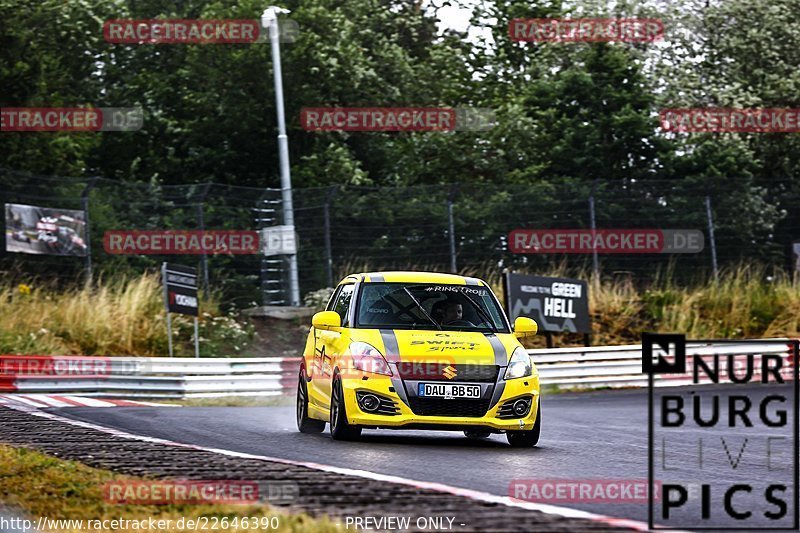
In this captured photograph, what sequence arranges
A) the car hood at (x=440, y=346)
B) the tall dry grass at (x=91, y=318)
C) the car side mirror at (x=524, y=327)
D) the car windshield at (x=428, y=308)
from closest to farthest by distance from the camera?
the car hood at (x=440, y=346), the car windshield at (x=428, y=308), the car side mirror at (x=524, y=327), the tall dry grass at (x=91, y=318)

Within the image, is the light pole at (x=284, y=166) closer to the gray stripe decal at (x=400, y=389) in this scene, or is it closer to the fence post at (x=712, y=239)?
the fence post at (x=712, y=239)

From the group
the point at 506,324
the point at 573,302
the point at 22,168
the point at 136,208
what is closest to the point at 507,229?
the point at 573,302

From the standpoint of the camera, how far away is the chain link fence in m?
26.7

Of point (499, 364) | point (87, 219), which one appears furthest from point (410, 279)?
point (87, 219)

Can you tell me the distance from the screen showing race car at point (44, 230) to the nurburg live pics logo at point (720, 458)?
12307mm

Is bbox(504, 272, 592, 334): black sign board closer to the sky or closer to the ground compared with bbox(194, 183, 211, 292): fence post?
closer to the ground

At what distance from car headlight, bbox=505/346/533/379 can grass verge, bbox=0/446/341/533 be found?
421 cm

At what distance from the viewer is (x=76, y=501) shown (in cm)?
786

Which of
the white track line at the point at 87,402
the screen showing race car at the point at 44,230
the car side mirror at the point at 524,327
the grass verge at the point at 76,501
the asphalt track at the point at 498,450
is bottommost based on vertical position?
the white track line at the point at 87,402

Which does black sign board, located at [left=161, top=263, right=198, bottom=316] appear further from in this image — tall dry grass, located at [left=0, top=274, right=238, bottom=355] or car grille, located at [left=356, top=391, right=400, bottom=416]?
car grille, located at [left=356, top=391, right=400, bottom=416]

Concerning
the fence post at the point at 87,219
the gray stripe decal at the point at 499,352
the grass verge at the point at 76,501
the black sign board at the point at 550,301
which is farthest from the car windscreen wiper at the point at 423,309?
the fence post at the point at 87,219

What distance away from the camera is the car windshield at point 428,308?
1299 centimetres

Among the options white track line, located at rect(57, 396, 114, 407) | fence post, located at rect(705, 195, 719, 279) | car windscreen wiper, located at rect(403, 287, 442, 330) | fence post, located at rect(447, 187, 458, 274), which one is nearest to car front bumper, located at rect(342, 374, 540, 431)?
car windscreen wiper, located at rect(403, 287, 442, 330)

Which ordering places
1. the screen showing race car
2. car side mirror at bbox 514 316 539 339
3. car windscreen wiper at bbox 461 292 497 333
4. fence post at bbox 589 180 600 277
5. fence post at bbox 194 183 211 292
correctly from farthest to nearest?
1. fence post at bbox 589 180 600 277
2. fence post at bbox 194 183 211 292
3. the screen showing race car
4. car windscreen wiper at bbox 461 292 497 333
5. car side mirror at bbox 514 316 539 339
